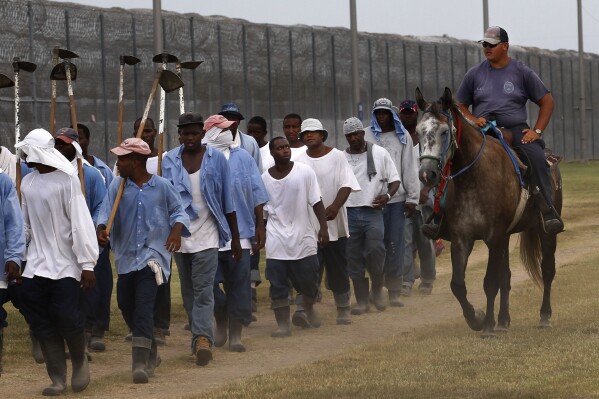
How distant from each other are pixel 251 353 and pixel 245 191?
4.42 ft

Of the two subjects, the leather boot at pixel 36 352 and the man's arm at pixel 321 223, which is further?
the man's arm at pixel 321 223

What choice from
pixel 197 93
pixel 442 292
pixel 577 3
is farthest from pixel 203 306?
pixel 577 3

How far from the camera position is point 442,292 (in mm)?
16719

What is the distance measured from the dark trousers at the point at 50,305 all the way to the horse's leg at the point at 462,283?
11.8ft

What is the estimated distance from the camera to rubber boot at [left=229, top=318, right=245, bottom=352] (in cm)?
1231

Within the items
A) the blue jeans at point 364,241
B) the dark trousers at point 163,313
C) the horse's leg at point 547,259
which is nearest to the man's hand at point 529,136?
the horse's leg at point 547,259

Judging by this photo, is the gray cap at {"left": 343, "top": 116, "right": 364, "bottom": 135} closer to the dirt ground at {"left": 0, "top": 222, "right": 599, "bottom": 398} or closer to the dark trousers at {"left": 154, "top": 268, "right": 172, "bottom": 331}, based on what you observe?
the dirt ground at {"left": 0, "top": 222, "right": 599, "bottom": 398}

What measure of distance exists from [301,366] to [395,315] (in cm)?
387

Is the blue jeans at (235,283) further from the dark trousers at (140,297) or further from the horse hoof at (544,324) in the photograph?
the horse hoof at (544,324)

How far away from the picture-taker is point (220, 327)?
12.6 m

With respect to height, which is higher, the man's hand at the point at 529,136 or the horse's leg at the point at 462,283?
the man's hand at the point at 529,136

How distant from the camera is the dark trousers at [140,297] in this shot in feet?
34.6

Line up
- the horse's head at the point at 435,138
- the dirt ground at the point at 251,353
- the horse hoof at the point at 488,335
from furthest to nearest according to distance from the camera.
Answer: the horse hoof at the point at 488,335 → the horse's head at the point at 435,138 → the dirt ground at the point at 251,353

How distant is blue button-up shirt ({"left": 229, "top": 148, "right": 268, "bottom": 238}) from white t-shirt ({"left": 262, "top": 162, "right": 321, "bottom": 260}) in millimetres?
676
